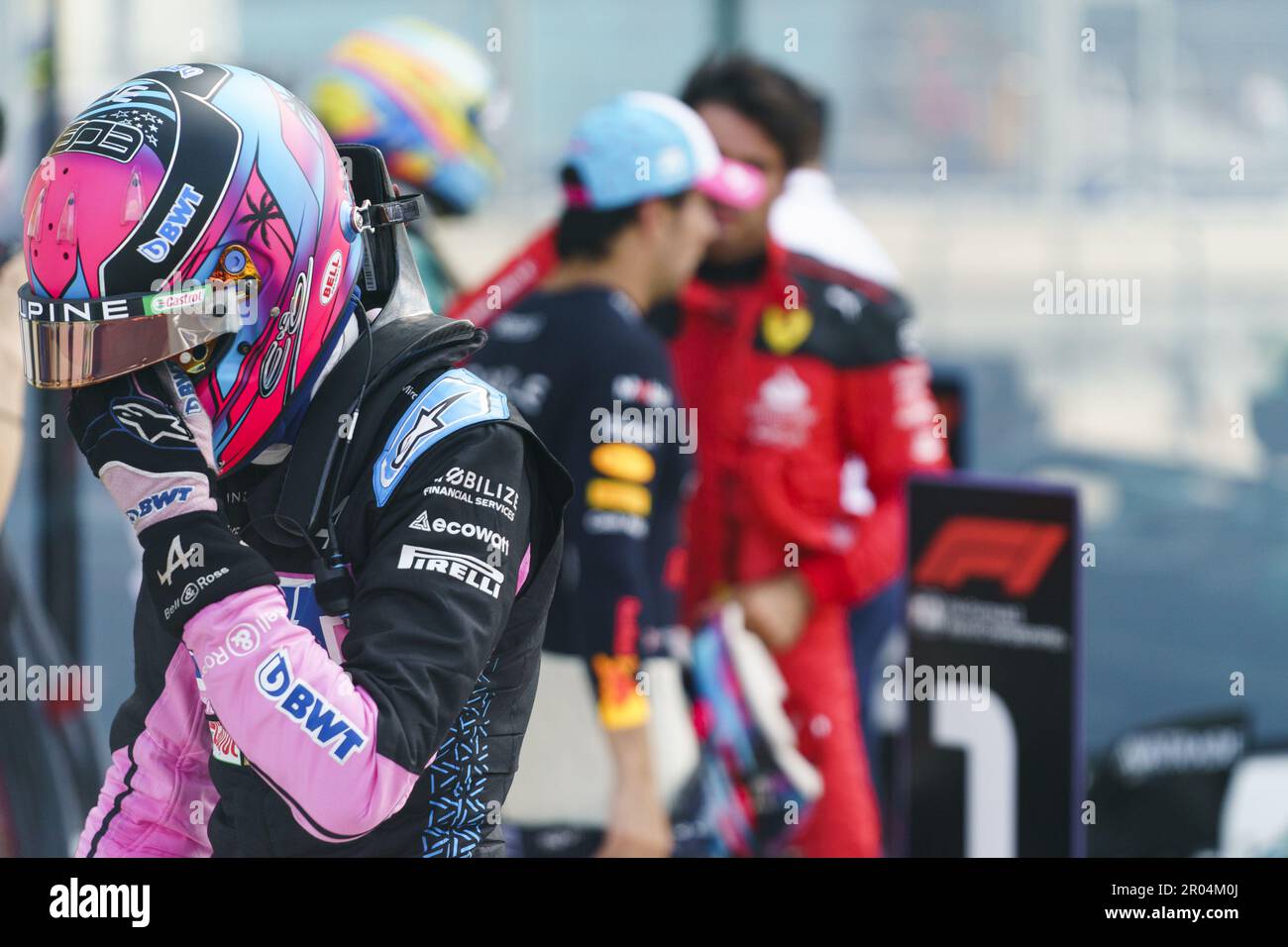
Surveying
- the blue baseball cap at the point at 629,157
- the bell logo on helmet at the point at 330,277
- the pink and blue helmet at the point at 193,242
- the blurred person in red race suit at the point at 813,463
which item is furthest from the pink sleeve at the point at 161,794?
the blurred person in red race suit at the point at 813,463

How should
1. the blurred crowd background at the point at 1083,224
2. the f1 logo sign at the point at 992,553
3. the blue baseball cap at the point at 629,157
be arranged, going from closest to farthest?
the f1 logo sign at the point at 992,553 → the blue baseball cap at the point at 629,157 → the blurred crowd background at the point at 1083,224

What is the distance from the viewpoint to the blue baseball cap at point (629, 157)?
382 centimetres

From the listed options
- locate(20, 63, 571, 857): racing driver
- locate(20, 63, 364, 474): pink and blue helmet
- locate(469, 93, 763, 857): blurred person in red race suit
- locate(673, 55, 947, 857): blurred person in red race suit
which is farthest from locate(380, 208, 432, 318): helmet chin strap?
locate(673, 55, 947, 857): blurred person in red race suit

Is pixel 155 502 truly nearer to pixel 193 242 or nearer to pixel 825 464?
pixel 193 242

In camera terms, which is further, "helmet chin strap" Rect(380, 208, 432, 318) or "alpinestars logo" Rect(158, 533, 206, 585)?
"helmet chin strap" Rect(380, 208, 432, 318)

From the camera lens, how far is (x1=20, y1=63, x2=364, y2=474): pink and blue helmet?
1536 mm

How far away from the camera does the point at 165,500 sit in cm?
152

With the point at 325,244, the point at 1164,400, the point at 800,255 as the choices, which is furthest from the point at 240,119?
the point at 1164,400

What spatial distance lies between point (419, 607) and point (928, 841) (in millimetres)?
2298

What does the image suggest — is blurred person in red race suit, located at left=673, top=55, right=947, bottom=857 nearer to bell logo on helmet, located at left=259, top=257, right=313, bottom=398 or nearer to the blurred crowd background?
the blurred crowd background

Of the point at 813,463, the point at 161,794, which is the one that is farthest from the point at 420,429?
the point at 813,463

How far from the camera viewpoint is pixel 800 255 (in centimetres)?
464

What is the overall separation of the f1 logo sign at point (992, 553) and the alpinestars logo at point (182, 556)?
7.42ft

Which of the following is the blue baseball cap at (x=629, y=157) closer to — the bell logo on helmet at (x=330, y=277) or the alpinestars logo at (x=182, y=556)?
the bell logo on helmet at (x=330, y=277)
